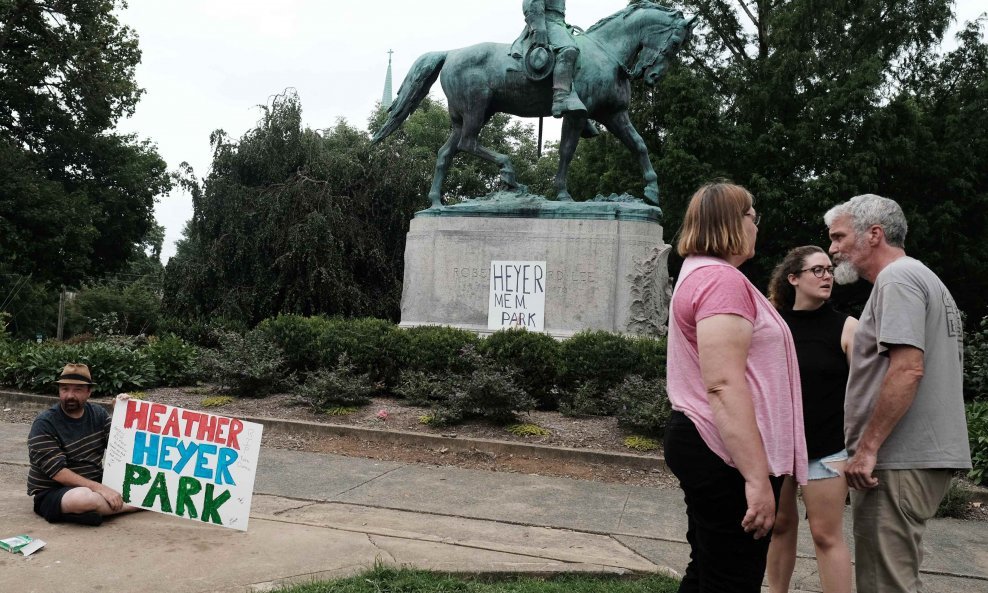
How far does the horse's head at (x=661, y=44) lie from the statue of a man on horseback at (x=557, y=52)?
0.99m

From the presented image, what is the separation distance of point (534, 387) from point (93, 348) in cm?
600

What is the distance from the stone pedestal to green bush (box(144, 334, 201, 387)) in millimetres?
3081

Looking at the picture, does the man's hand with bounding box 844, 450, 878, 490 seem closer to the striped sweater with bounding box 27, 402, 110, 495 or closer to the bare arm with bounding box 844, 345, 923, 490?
the bare arm with bounding box 844, 345, 923, 490

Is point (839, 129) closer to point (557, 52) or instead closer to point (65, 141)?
point (557, 52)

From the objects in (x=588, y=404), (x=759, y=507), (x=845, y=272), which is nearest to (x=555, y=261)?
(x=588, y=404)

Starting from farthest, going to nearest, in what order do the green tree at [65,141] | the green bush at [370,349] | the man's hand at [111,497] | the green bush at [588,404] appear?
the green tree at [65,141]
the green bush at [370,349]
the green bush at [588,404]
the man's hand at [111,497]

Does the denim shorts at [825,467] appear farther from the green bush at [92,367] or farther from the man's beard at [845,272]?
the green bush at [92,367]

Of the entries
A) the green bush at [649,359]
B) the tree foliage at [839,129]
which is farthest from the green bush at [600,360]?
the tree foliage at [839,129]

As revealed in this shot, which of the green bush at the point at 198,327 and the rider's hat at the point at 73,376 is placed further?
the green bush at the point at 198,327

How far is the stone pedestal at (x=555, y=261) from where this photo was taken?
11.2 meters

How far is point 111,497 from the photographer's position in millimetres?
5168

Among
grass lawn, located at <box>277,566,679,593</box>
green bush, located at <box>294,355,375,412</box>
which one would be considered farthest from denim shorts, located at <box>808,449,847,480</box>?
green bush, located at <box>294,355,375,412</box>

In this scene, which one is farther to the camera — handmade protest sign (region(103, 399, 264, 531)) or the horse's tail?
the horse's tail

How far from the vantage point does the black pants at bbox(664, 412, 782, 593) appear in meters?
2.66
